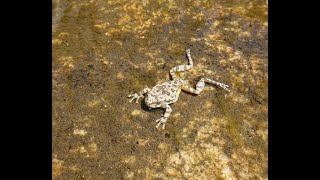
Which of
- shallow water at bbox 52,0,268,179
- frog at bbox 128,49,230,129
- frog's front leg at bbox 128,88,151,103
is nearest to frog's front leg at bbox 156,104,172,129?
frog at bbox 128,49,230,129

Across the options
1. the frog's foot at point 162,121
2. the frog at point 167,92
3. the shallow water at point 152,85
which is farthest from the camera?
the frog at point 167,92

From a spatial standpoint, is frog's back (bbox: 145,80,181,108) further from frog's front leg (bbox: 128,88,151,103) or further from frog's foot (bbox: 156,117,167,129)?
frog's foot (bbox: 156,117,167,129)

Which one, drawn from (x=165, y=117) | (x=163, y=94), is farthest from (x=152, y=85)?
(x=165, y=117)

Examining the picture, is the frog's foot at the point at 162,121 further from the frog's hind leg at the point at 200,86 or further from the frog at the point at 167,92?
the frog's hind leg at the point at 200,86

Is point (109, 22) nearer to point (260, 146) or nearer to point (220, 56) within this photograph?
point (220, 56)

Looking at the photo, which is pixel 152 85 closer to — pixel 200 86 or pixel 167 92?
pixel 167 92

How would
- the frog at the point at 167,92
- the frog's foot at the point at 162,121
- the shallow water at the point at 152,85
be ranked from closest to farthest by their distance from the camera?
1. the shallow water at the point at 152,85
2. the frog's foot at the point at 162,121
3. the frog at the point at 167,92

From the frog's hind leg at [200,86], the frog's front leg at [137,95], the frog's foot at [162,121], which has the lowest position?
the frog's foot at [162,121]

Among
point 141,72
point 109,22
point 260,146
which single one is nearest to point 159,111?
point 141,72

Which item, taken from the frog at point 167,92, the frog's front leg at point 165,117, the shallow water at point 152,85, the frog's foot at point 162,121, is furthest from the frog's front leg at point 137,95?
the frog's foot at point 162,121
